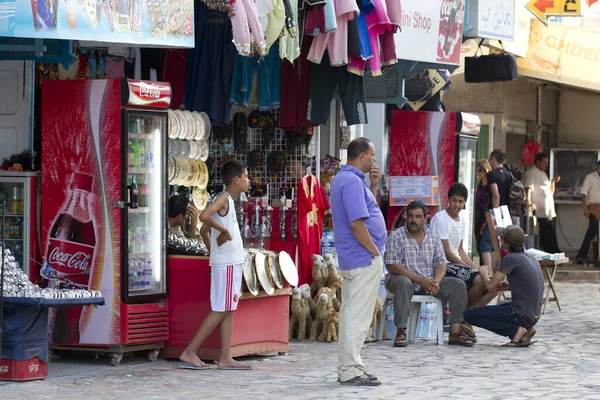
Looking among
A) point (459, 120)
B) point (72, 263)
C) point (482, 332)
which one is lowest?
point (482, 332)

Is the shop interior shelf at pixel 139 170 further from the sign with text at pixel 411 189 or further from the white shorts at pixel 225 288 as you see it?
the sign with text at pixel 411 189

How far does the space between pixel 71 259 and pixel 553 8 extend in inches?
406

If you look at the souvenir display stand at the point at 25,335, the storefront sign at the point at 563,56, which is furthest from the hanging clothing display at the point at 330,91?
the storefront sign at the point at 563,56

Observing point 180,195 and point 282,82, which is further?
point 282,82

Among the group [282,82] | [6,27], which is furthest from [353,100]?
[6,27]

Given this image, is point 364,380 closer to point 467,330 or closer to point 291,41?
point 467,330

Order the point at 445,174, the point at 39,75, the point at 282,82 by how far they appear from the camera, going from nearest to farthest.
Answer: the point at 39,75
the point at 282,82
the point at 445,174

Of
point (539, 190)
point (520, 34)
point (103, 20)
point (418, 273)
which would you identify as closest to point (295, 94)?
point (418, 273)

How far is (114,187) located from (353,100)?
3.82 meters

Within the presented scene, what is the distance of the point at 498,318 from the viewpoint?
12.5 m

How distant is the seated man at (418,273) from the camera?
40.5ft

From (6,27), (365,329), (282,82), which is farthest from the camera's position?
(282,82)

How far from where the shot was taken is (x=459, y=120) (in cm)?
1570

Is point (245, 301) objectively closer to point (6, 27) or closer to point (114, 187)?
point (114, 187)
